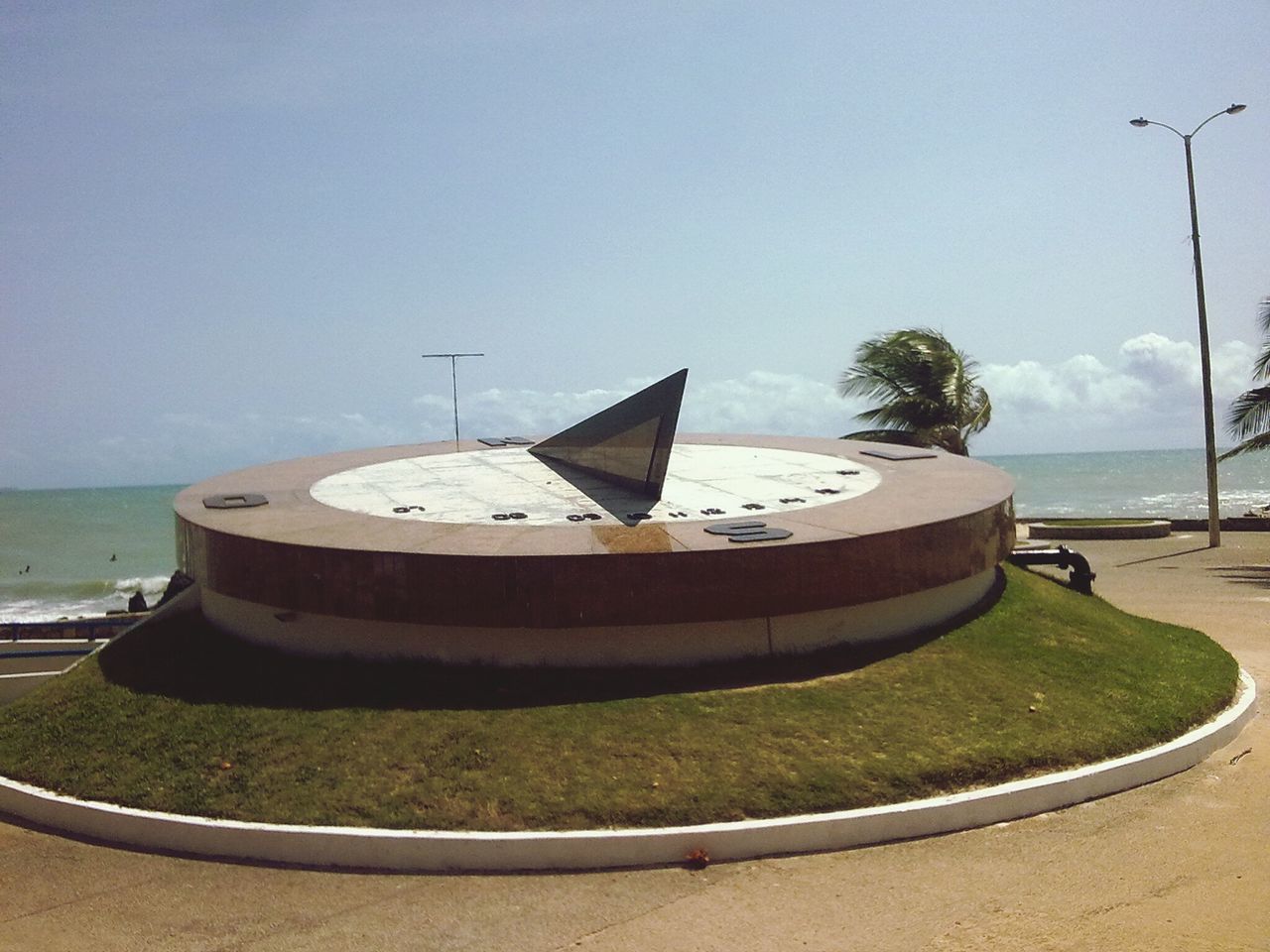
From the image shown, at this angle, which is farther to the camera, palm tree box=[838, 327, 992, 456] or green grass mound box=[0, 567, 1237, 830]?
palm tree box=[838, 327, 992, 456]

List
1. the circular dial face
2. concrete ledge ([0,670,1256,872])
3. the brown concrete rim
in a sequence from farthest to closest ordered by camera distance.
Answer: the circular dial face, the brown concrete rim, concrete ledge ([0,670,1256,872])

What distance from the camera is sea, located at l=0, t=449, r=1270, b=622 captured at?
4084cm

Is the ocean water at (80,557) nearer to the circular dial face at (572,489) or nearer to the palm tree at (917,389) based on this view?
the circular dial face at (572,489)

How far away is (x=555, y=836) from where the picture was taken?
7254 mm

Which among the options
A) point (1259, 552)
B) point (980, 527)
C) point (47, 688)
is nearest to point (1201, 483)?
point (1259, 552)

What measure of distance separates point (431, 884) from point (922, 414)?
22.6 m

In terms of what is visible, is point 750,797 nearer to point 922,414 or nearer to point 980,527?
point 980,527

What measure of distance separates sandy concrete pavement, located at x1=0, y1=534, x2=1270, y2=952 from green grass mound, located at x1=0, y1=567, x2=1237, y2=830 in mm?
499

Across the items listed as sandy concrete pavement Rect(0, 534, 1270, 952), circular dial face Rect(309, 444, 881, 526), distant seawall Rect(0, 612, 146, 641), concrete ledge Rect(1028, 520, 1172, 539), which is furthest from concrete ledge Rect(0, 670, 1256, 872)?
concrete ledge Rect(1028, 520, 1172, 539)

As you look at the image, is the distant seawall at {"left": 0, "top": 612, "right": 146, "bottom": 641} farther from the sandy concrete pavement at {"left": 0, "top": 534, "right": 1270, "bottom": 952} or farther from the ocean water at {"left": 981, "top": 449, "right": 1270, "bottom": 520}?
the ocean water at {"left": 981, "top": 449, "right": 1270, "bottom": 520}

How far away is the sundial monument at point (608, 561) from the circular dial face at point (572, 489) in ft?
0.20

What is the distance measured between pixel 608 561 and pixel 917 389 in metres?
20.2

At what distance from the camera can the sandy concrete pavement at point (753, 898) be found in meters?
6.39

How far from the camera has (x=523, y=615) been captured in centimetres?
923
